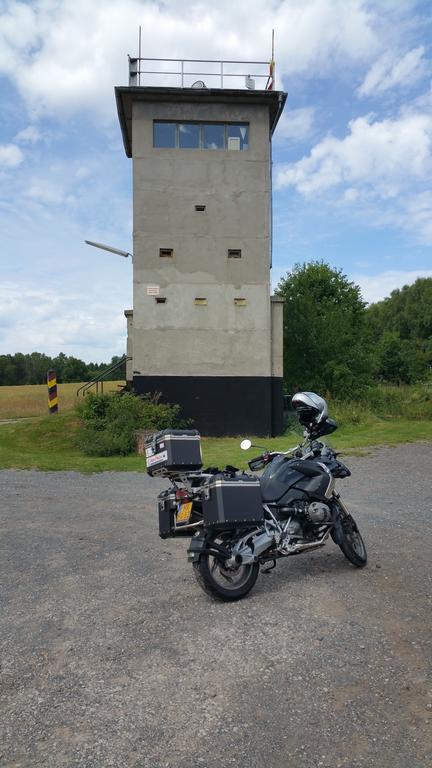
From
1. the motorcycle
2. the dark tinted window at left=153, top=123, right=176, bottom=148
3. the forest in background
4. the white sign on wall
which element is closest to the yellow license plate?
the motorcycle

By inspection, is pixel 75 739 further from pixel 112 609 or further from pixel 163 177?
pixel 163 177

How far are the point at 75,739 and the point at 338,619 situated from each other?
2.13 m

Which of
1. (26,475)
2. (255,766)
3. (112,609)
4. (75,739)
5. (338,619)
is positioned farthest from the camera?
(26,475)

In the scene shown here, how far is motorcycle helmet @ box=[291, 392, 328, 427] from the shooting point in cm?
563

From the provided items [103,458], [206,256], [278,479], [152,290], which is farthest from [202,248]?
[278,479]

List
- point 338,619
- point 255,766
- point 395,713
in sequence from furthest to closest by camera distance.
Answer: point 338,619, point 395,713, point 255,766

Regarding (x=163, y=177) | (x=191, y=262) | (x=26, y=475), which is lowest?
(x=26, y=475)

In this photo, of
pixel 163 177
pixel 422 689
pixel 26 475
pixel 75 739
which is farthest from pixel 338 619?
pixel 163 177

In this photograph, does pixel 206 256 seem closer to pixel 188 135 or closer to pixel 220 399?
pixel 188 135

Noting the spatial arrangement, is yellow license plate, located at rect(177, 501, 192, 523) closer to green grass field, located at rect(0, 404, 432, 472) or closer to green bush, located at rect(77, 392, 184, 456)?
green grass field, located at rect(0, 404, 432, 472)

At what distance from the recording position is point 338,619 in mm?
4422

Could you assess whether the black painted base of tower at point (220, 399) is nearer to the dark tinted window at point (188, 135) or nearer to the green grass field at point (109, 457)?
the green grass field at point (109, 457)

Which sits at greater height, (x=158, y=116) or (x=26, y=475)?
(x=158, y=116)

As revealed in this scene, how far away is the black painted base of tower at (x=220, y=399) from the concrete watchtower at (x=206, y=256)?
0.11 ft
